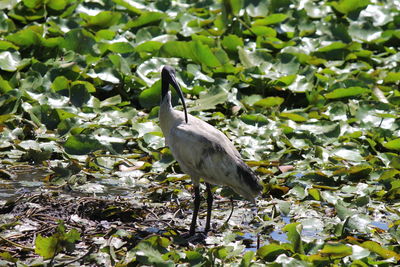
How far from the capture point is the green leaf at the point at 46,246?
498cm

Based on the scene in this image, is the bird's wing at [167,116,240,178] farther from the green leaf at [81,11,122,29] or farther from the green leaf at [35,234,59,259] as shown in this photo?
the green leaf at [81,11,122,29]

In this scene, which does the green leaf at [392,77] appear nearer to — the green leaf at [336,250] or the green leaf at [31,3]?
the green leaf at [31,3]

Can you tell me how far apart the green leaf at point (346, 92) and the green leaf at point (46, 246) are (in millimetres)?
4346

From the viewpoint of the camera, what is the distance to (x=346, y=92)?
866cm

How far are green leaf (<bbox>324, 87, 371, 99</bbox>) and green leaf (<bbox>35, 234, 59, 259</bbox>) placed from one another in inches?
171

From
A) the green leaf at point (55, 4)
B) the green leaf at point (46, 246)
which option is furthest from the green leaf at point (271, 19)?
the green leaf at point (46, 246)

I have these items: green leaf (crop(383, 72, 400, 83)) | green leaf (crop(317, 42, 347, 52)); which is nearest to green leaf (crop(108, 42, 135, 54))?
green leaf (crop(317, 42, 347, 52))

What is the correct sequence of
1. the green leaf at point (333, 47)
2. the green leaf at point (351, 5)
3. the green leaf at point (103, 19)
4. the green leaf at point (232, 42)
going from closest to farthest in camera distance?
the green leaf at point (232, 42) < the green leaf at point (103, 19) < the green leaf at point (333, 47) < the green leaf at point (351, 5)

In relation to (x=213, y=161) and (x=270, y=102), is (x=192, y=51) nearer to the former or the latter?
(x=270, y=102)

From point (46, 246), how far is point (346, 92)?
14.7ft

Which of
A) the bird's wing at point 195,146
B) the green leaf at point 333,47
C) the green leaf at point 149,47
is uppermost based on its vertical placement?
the bird's wing at point 195,146

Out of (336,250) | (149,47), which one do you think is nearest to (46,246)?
(336,250)

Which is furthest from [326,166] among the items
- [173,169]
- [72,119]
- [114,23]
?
[114,23]

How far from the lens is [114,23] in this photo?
9.52 meters
